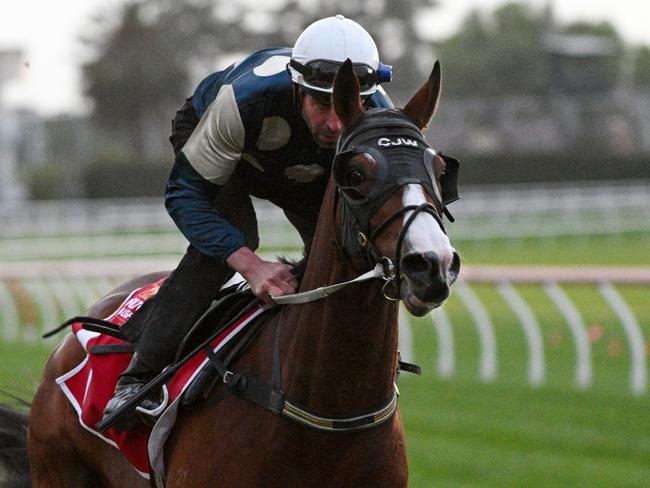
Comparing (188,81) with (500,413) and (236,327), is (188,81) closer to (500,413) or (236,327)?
(500,413)

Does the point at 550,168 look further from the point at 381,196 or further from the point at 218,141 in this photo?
the point at 381,196

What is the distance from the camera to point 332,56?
3.53 m

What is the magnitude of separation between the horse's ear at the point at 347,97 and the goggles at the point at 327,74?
28 cm

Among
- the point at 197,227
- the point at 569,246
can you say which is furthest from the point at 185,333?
the point at 569,246

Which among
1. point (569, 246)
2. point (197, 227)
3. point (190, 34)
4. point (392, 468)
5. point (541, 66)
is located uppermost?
point (197, 227)

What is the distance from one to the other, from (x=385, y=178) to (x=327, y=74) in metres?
0.58

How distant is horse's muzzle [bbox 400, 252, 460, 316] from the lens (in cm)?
283

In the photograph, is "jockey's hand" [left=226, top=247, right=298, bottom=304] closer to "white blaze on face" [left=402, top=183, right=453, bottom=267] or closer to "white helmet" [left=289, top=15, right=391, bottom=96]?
"white helmet" [left=289, top=15, right=391, bottom=96]

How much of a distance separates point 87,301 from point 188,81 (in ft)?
117

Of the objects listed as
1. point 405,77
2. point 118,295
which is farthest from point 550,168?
point 118,295

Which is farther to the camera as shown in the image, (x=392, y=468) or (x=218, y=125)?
(x=218, y=125)

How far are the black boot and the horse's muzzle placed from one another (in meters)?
1.26

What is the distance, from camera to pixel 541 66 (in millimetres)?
61844

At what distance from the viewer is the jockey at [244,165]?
3545 mm
